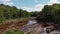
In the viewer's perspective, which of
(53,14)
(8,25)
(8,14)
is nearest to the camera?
(53,14)

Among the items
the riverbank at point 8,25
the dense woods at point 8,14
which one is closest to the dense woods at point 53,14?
the riverbank at point 8,25

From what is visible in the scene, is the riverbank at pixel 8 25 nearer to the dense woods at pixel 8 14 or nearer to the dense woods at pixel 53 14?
the dense woods at pixel 8 14

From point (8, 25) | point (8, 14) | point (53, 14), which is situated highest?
point (53, 14)

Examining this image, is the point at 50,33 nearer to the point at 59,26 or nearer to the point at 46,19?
the point at 59,26

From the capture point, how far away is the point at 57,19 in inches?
1280

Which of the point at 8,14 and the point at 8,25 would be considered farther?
the point at 8,14

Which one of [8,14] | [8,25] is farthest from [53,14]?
[8,14]

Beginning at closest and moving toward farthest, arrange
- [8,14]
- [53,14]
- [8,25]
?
[53,14], [8,25], [8,14]

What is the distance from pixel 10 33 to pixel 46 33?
12.4 meters

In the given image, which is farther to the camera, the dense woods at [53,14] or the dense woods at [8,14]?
the dense woods at [8,14]

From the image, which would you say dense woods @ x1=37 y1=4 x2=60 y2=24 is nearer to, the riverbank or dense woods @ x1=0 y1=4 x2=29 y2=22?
the riverbank

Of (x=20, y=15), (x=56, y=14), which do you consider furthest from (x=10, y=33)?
(x=20, y=15)

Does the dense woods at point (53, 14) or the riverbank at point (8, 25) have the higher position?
the dense woods at point (53, 14)

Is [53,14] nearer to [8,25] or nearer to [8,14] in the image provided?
[8,25]
